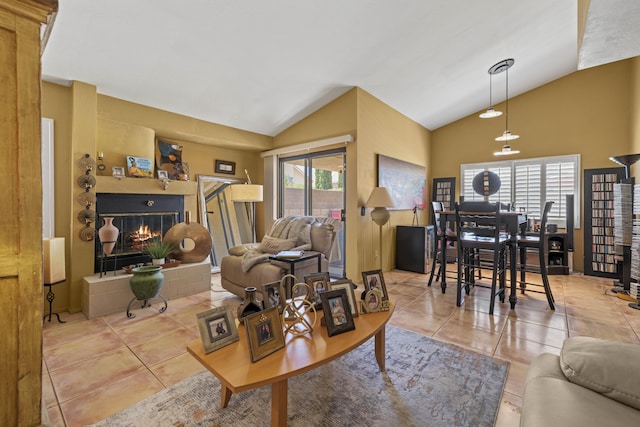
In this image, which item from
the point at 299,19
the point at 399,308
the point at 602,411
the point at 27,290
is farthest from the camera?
the point at 399,308

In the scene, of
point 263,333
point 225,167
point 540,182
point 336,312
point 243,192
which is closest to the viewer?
point 263,333

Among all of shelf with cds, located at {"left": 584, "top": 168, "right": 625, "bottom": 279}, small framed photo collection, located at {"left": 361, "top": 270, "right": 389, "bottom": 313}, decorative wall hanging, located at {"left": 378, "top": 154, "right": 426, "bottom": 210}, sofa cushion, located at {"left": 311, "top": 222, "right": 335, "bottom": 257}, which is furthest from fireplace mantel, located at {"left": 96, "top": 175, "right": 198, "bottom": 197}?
shelf with cds, located at {"left": 584, "top": 168, "right": 625, "bottom": 279}

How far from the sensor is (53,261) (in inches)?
103

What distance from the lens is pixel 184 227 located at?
3.66 m

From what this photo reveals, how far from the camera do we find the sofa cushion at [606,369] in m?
0.91

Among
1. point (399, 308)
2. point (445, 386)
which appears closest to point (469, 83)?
point (399, 308)

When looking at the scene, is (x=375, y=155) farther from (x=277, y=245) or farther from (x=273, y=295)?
(x=273, y=295)

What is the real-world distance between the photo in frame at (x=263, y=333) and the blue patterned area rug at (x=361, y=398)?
1.58 feet

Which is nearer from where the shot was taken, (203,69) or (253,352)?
(253,352)

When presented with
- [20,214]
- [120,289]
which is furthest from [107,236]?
[20,214]

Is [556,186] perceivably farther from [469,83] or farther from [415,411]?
[415,411]

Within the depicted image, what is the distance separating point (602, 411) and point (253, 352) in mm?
1193

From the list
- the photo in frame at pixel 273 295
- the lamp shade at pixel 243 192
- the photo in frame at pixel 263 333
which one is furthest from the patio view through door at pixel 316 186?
the photo in frame at pixel 263 333

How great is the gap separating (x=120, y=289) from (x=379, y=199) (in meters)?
3.21
